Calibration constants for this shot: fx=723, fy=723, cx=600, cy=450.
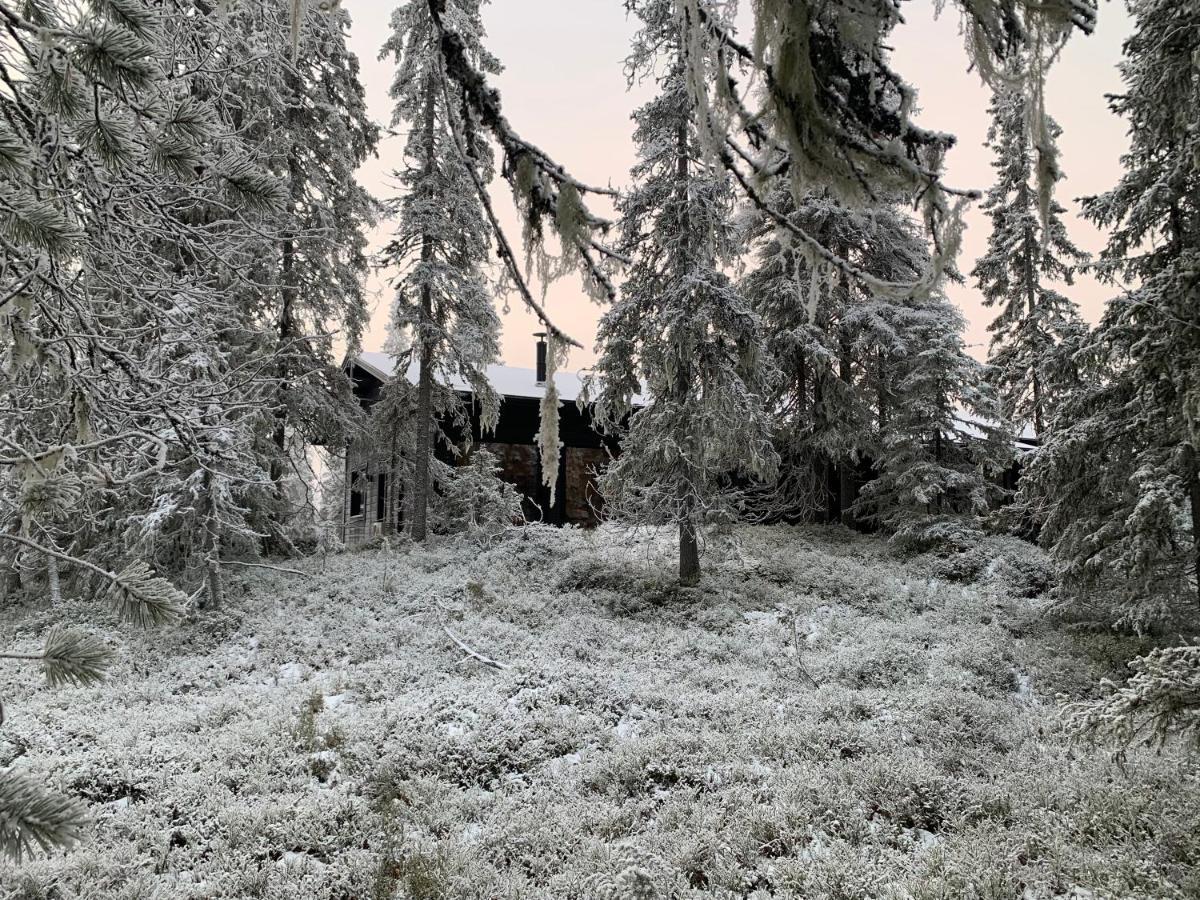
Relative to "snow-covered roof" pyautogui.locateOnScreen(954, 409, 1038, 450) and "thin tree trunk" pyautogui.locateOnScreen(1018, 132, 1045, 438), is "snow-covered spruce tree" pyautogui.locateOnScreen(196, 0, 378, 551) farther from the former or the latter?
"thin tree trunk" pyautogui.locateOnScreen(1018, 132, 1045, 438)

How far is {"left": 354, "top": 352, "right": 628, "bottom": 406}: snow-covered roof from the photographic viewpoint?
21.6 meters

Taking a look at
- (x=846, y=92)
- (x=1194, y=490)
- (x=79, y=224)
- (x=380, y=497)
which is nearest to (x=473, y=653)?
(x=79, y=224)

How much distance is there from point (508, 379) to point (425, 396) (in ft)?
25.3

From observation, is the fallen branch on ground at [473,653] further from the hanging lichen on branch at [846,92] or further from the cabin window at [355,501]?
the cabin window at [355,501]

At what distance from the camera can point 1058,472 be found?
10430 millimetres

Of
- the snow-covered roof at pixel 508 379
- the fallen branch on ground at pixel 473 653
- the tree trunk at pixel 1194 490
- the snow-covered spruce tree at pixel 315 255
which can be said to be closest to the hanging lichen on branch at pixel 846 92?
the fallen branch on ground at pixel 473 653

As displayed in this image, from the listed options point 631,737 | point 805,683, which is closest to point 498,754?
point 631,737

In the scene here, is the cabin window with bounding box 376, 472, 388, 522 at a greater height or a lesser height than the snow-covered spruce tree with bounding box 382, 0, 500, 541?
lesser

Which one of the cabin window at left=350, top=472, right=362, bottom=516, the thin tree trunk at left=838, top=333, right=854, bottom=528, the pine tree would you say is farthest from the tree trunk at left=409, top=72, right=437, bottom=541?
the pine tree

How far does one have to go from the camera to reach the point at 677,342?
12898mm

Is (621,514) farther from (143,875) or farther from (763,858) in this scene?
(143,875)

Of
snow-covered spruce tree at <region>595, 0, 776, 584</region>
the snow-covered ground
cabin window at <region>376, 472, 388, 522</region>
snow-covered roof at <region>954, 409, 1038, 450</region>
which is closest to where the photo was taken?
the snow-covered ground

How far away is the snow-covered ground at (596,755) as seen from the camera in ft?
15.7

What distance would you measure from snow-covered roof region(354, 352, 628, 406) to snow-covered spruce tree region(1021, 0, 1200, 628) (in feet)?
41.8
